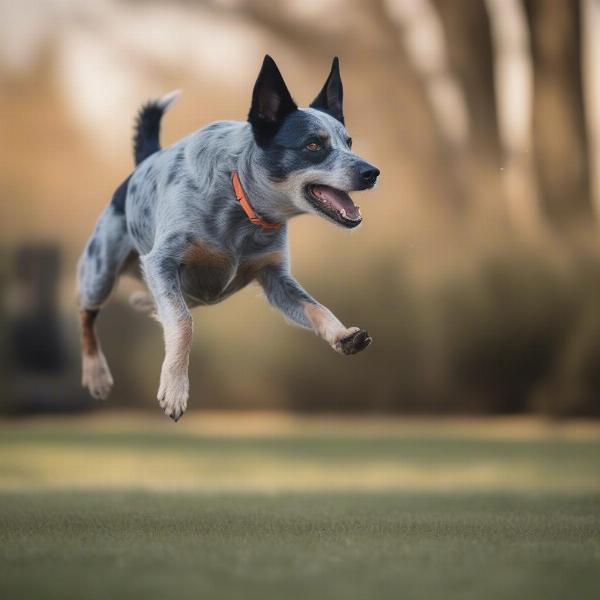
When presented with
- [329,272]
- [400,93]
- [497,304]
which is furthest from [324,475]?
[400,93]

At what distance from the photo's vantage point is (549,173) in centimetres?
1077

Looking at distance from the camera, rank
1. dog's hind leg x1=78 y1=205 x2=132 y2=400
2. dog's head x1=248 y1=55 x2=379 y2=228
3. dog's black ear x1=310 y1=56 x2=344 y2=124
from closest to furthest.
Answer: dog's head x1=248 y1=55 x2=379 y2=228 → dog's black ear x1=310 y1=56 x2=344 y2=124 → dog's hind leg x1=78 y1=205 x2=132 y2=400

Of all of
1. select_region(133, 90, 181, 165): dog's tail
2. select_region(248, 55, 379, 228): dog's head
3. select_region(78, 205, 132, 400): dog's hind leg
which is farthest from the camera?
select_region(133, 90, 181, 165): dog's tail

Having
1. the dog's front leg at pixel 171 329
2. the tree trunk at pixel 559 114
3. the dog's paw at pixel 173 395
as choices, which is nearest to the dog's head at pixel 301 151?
the dog's front leg at pixel 171 329

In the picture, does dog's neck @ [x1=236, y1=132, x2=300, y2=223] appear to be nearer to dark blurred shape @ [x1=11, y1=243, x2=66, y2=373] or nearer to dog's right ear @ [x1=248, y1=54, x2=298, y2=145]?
dog's right ear @ [x1=248, y1=54, x2=298, y2=145]

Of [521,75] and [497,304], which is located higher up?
[521,75]

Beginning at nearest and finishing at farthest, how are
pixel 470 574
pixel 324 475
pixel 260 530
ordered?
pixel 470 574
pixel 260 530
pixel 324 475

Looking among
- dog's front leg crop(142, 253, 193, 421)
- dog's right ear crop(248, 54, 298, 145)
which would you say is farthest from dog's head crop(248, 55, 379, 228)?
dog's front leg crop(142, 253, 193, 421)

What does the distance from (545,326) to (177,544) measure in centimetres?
743

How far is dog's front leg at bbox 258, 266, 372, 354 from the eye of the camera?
13.5ft

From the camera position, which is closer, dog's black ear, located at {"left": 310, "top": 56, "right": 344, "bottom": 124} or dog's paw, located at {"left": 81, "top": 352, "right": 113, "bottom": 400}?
dog's black ear, located at {"left": 310, "top": 56, "right": 344, "bottom": 124}

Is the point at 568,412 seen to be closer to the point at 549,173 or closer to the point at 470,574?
the point at 549,173

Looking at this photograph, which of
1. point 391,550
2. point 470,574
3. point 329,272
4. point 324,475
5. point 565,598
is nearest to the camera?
point 565,598

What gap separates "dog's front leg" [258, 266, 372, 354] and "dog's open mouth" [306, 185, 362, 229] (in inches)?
18.4
